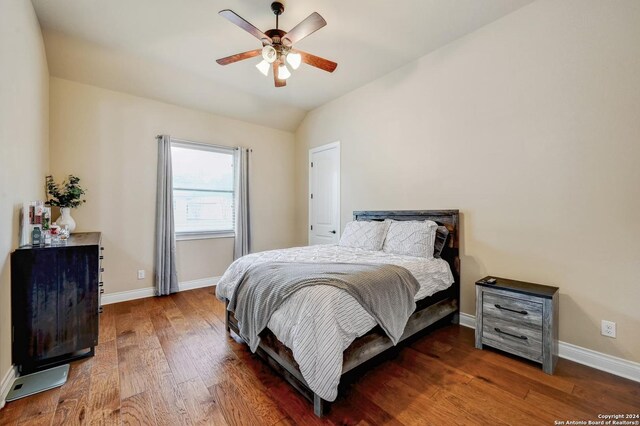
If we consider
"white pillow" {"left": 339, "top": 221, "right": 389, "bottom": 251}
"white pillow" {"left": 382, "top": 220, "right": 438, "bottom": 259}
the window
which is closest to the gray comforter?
"white pillow" {"left": 382, "top": 220, "right": 438, "bottom": 259}

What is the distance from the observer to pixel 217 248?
4.44 meters

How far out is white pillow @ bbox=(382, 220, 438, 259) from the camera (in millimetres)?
2793

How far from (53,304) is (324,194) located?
11.5 feet

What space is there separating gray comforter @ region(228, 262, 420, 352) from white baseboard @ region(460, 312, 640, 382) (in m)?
1.33

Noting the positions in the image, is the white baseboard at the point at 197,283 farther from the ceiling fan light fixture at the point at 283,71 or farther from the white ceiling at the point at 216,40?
the ceiling fan light fixture at the point at 283,71

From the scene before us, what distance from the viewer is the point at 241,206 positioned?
4.54m

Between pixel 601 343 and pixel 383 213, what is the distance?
7.35 feet

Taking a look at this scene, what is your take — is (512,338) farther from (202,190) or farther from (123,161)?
(123,161)

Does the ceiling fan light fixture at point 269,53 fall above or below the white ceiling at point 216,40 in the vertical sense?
below

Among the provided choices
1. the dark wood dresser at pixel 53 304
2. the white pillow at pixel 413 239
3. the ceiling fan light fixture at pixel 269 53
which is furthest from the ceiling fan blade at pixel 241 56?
the white pillow at pixel 413 239

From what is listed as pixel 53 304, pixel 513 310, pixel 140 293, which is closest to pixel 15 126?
pixel 53 304

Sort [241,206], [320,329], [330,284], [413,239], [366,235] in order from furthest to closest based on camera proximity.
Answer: [241,206] < [366,235] < [413,239] < [330,284] < [320,329]

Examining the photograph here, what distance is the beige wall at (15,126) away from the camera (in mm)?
1735

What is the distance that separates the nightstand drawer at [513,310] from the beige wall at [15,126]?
11.4ft
